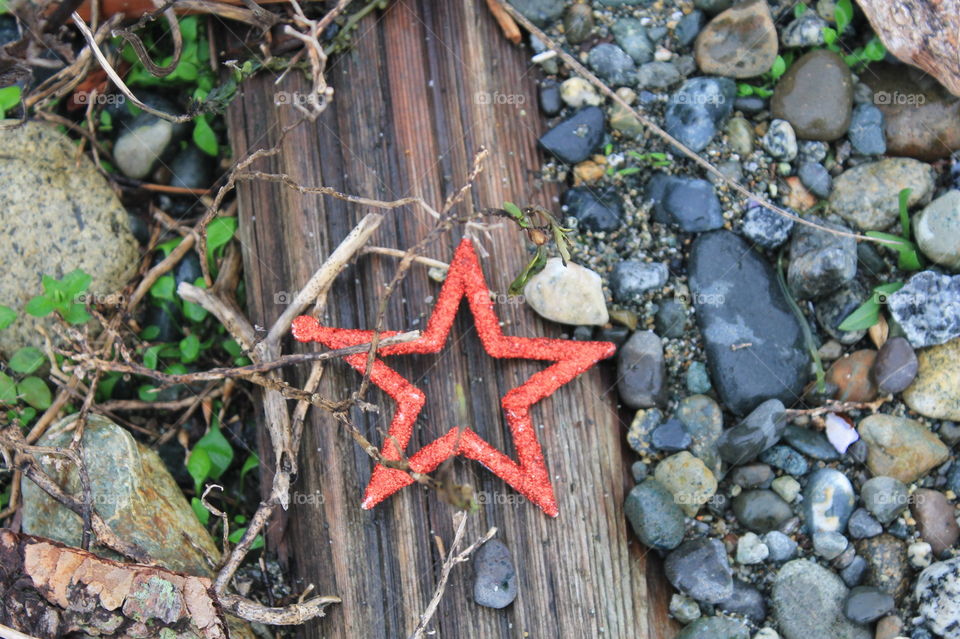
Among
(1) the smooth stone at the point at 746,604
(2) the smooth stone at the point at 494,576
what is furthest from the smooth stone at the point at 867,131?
(2) the smooth stone at the point at 494,576

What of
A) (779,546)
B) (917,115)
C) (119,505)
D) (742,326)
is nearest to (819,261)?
(742,326)

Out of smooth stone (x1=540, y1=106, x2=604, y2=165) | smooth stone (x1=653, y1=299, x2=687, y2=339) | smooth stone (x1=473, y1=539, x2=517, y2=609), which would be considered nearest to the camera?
smooth stone (x1=473, y1=539, x2=517, y2=609)

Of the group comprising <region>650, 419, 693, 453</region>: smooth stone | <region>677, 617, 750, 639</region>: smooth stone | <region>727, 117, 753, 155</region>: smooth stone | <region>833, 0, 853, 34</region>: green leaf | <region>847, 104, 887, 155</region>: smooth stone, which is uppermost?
<region>833, 0, 853, 34</region>: green leaf

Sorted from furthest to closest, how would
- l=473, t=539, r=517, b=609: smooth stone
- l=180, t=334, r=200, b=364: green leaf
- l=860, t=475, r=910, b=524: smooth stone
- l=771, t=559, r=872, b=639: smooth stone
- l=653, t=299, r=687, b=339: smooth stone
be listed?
l=180, t=334, r=200, b=364: green leaf, l=653, t=299, r=687, b=339: smooth stone, l=860, t=475, r=910, b=524: smooth stone, l=771, t=559, r=872, b=639: smooth stone, l=473, t=539, r=517, b=609: smooth stone

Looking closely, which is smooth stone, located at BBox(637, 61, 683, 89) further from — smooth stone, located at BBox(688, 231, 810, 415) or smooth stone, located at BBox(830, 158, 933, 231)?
smooth stone, located at BBox(830, 158, 933, 231)

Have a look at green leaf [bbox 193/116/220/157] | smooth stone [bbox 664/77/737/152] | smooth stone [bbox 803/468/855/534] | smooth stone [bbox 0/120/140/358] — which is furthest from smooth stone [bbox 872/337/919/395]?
smooth stone [bbox 0/120/140/358]
